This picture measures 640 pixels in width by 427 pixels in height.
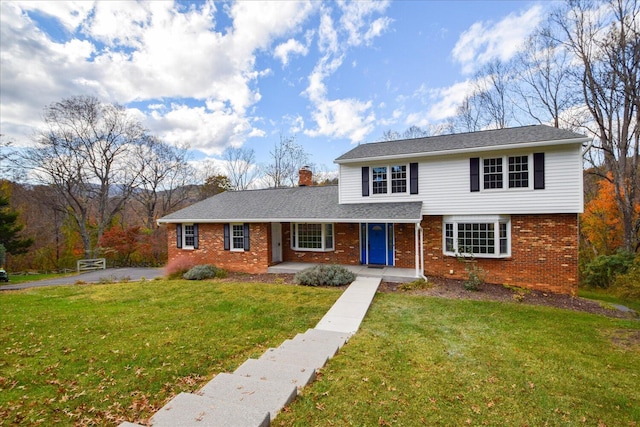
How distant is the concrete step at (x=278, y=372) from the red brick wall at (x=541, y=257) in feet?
30.9

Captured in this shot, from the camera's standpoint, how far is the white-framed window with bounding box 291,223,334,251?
1374 cm

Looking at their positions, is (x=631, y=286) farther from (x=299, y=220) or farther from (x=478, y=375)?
(x=299, y=220)

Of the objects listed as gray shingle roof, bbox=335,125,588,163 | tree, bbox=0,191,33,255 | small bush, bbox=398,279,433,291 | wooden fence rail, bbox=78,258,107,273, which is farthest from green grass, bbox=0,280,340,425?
tree, bbox=0,191,33,255

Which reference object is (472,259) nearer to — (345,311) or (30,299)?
(345,311)

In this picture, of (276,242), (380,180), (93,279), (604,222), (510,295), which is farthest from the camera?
(604,222)

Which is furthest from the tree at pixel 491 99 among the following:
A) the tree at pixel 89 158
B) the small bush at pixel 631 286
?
the tree at pixel 89 158

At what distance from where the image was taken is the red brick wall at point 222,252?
13.4 meters

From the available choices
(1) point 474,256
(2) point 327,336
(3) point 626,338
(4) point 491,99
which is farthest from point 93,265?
(4) point 491,99

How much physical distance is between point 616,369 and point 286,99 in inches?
753

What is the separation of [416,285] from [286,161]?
21.9m

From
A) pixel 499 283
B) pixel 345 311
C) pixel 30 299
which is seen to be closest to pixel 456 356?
pixel 345 311

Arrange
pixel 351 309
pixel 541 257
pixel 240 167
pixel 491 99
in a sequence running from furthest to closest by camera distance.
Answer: pixel 240 167, pixel 491 99, pixel 541 257, pixel 351 309

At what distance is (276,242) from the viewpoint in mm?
14398

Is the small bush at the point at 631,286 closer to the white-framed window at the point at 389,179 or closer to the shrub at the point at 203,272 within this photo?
the white-framed window at the point at 389,179
